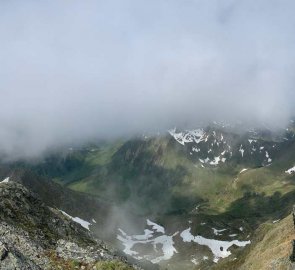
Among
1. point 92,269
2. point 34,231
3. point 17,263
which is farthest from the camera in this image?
point 34,231

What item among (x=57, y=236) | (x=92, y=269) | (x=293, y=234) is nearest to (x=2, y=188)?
(x=57, y=236)

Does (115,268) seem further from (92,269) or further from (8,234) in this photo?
(8,234)

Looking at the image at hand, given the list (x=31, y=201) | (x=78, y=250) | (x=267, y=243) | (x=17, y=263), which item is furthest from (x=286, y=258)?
(x=17, y=263)

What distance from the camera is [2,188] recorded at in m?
71.8

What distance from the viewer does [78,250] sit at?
177ft

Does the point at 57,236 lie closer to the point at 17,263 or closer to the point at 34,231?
the point at 34,231

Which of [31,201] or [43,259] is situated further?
[31,201]

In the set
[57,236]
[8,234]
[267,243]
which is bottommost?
[267,243]

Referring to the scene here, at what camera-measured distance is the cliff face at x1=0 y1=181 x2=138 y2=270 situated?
47438 millimetres

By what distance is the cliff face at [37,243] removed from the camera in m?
47.4

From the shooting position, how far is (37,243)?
53656 millimetres

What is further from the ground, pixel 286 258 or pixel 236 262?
pixel 286 258

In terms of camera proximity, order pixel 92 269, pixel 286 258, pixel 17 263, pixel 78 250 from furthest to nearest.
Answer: pixel 286 258, pixel 78 250, pixel 92 269, pixel 17 263

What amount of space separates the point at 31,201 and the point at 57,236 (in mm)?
12245
